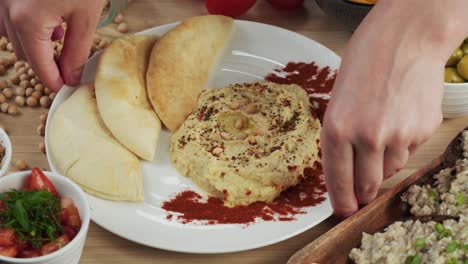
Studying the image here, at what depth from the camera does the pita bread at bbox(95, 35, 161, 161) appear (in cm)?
250

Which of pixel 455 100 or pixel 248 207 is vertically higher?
pixel 455 100

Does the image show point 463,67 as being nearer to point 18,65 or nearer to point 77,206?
point 77,206

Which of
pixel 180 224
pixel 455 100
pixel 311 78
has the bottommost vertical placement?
pixel 180 224

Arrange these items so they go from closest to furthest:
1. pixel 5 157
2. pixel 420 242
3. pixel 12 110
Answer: pixel 420 242 → pixel 5 157 → pixel 12 110

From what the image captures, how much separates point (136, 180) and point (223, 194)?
11.1 inches

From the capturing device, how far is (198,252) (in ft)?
7.13

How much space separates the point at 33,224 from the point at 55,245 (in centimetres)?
8

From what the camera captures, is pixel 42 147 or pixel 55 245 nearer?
pixel 55 245

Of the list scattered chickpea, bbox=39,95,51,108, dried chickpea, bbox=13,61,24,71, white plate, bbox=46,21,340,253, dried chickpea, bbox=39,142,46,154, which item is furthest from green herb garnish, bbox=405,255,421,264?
dried chickpea, bbox=13,61,24,71

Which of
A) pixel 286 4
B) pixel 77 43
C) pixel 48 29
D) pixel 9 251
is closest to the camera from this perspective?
pixel 9 251

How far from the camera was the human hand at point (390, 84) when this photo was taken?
1.72 metres

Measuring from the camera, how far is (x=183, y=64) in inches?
109

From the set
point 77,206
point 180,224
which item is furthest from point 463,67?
point 77,206

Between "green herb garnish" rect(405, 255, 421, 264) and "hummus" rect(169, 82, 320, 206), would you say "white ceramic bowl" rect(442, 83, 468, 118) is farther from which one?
"green herb garnish" rect(405, 255, 421, 264)
